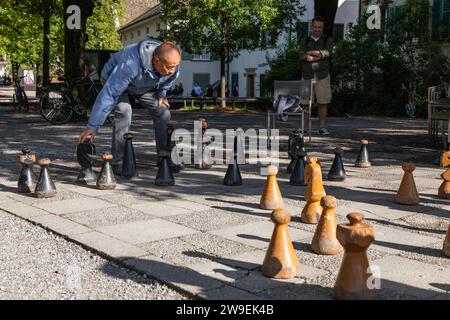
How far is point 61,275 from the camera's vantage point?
3535 millimetres

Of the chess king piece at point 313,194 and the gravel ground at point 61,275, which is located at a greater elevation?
the chess king piece at point 313,194

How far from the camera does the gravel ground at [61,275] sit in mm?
3215

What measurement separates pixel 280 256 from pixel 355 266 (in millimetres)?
521

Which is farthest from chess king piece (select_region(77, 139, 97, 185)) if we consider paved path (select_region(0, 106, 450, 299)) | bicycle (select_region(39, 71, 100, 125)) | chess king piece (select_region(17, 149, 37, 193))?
bicycle (select_region(39, 71, 100, 125))

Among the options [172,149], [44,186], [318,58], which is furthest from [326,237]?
[318,58]

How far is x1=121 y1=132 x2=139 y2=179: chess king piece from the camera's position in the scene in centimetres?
688

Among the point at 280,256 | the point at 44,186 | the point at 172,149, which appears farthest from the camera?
the point at 172,149

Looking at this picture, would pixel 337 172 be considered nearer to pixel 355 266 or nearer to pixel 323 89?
pixel 355 266

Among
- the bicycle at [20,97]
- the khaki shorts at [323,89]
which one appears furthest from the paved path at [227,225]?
the bicycle at [20,97]

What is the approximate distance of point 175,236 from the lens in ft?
14.3

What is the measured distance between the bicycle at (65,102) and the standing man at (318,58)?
21.2 feet

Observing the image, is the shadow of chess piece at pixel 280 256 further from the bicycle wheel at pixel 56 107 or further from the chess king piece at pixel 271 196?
the bicycle wheel at pixel 56 107

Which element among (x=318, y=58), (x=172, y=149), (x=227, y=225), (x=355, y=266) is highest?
(x=318, y=58)

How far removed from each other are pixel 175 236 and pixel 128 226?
515 millimetres
